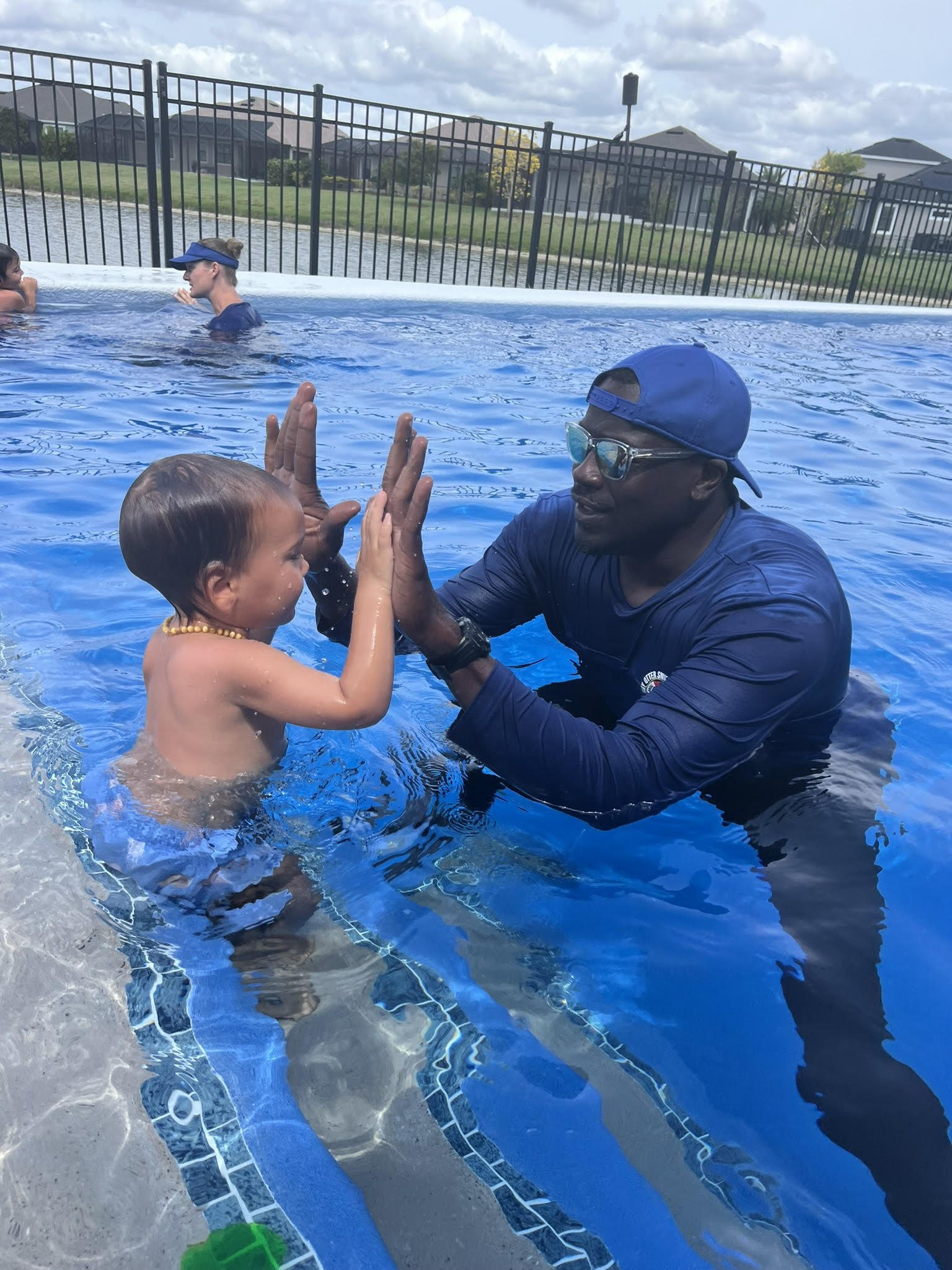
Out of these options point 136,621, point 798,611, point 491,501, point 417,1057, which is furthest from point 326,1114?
point 491,501

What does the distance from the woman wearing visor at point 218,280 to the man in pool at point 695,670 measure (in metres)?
7.13

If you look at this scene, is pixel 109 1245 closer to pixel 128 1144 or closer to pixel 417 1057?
pixel 128 1144

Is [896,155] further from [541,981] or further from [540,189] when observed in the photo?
[541,981]

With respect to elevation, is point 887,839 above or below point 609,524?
below

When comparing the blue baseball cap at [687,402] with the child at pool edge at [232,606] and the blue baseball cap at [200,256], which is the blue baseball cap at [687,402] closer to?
the child at pool edge at [232,606]

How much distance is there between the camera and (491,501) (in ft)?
22.2

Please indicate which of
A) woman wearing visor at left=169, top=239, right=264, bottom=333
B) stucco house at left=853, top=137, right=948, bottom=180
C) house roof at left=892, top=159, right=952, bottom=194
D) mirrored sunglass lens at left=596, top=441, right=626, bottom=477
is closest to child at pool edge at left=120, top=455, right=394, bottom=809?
mirrored sunglass lens at left=596, top=441, right=626, bottom=477

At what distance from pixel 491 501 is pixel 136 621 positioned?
2.90m

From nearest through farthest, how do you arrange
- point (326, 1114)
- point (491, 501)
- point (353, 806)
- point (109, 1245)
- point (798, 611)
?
point (109, 1245), point (326, 1114), point (798, 611), point (353, 806), point (491, 501)

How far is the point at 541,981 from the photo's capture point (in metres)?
2.57

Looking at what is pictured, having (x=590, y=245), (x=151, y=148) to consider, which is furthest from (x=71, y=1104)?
(x=590, y=245)

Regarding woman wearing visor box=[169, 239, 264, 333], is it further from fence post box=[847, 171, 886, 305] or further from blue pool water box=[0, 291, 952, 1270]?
fence post box=[847, 171, 886, 305]

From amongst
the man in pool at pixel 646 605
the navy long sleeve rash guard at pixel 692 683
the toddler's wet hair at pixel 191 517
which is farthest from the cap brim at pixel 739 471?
Answer: the toddler's wet hair at pixel 191 517

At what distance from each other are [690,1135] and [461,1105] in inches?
21.3
